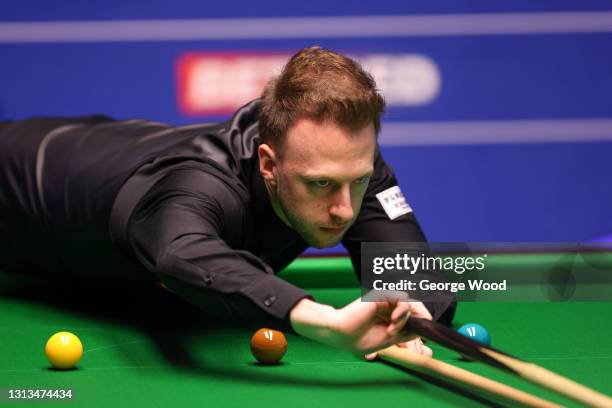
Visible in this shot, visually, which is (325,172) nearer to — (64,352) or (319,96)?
(319,96)

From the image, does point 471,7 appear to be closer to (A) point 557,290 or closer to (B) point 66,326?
(A) point 557,290

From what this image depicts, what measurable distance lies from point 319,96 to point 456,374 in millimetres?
779

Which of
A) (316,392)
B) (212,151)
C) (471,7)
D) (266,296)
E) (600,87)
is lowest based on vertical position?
(316,392)

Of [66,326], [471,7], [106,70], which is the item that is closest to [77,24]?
[106,70]

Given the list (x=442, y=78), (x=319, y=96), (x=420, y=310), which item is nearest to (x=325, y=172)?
(x=319, y=96)

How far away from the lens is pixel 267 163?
2.79 m

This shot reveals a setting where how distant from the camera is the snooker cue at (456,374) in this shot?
215cm

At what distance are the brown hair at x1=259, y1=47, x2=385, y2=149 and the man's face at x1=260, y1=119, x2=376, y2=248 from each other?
0.03 meters

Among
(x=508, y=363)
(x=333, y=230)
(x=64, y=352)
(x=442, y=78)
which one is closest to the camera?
(x=508, y=363)

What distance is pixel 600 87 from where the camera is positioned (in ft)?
18.6

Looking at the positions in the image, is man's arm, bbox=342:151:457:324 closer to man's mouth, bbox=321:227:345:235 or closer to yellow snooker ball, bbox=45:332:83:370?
man's mouth, bbox=321:227:345:235

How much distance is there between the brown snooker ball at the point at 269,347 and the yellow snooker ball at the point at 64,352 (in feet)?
1.49

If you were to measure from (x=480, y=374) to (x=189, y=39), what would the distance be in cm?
342

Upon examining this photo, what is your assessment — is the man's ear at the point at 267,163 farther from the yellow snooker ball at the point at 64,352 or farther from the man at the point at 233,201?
the yellow snooker ball at the point at 64,352
